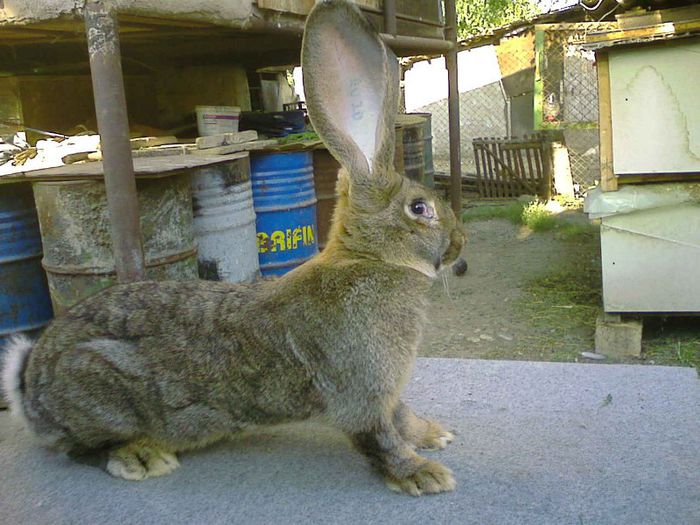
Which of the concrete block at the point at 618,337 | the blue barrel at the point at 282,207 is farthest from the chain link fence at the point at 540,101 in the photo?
the blue barrel at the point at 282,207

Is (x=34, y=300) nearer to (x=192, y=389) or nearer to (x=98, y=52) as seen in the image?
(x=98, y=52)

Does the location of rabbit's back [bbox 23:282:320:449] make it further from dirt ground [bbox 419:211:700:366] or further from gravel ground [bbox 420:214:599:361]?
dirt ground [bbox 419:211:700:366]

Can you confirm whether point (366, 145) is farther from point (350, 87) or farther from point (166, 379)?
point (166, 379)

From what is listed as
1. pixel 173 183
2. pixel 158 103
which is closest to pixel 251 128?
pixel 158 103

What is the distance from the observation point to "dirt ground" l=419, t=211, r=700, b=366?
16.0 feet

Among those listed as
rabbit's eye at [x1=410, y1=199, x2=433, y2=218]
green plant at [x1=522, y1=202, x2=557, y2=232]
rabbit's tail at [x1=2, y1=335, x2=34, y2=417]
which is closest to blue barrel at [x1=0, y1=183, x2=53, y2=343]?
rabbit's tail at [x1=2, y1=335, x2=34, y2=417]

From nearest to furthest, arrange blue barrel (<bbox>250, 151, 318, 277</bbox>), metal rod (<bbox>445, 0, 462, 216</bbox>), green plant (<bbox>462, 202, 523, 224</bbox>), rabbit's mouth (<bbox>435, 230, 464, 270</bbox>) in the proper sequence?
rabbit's mouth (<bbox>435, 230, 464, 270</bbox>)
blue barrel (<bbox>250, 151, 318, 277</bbox>)
metal rod (<bbox>445, 0, 462, 216</bbox>)
green plant (<bbox>462, 202, 523, 224</bbox>)

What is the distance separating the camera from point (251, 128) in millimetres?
5770

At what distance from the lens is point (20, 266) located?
12.7ft

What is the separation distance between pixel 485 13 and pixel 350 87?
600 inches

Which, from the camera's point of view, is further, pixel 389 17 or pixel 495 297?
pixel 495 297

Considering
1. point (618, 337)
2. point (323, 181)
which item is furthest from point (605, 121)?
point (323, 181)

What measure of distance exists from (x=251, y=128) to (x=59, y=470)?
3940 mm

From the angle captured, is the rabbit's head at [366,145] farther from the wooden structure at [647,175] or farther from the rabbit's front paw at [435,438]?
the wooden structure at [647,175]
